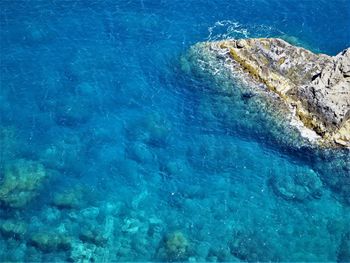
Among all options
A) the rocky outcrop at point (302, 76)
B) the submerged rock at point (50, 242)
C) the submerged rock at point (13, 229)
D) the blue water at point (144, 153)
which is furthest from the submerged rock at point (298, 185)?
the submerged rock at point (13, 229)

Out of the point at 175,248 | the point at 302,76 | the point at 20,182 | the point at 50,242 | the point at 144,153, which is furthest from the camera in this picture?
the point at 302,76

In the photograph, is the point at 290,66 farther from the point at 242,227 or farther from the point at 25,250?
the point at 25,250

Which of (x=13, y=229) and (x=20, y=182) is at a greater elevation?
(x=20, y=182)

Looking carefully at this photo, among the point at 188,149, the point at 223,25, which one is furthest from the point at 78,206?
the point at 223,25

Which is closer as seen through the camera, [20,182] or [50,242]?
[50,242]

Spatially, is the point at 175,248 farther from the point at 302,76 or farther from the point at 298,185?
the point at 302,76

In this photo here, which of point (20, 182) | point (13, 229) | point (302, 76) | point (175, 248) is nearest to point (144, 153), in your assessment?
point (175, 248)

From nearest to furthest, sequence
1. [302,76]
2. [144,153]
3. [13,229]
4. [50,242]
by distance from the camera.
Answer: [50,242] < [13,229] < [144,153] < [302,76]
